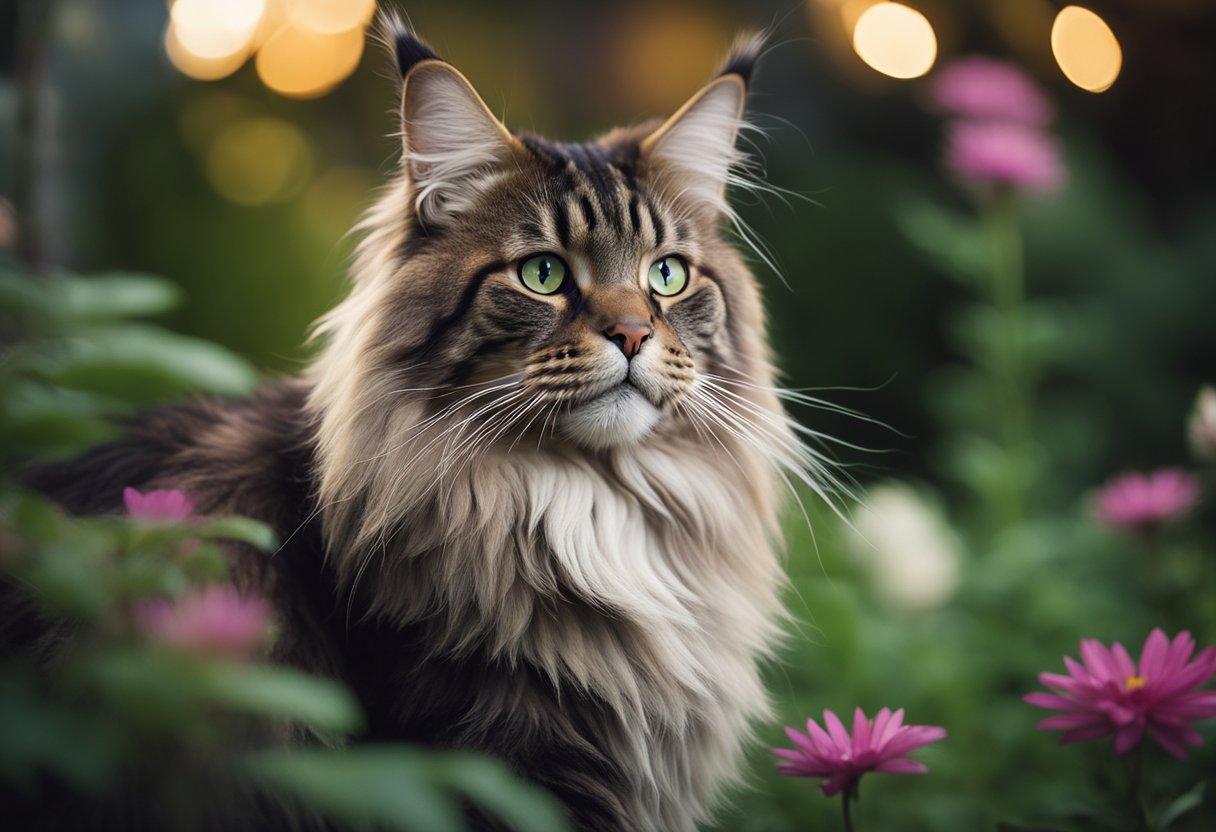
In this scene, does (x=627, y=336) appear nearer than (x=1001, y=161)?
Yes

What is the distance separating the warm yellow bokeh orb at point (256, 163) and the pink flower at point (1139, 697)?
12.7 ft

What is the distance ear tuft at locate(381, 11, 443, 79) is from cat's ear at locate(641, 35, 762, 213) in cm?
48

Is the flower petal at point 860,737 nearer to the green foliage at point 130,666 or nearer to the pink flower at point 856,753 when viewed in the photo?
the pink flower at point 856,753

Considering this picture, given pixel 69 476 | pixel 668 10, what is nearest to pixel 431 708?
pixel 69 476

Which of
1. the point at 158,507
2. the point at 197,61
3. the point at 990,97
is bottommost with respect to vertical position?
the point at 158,507

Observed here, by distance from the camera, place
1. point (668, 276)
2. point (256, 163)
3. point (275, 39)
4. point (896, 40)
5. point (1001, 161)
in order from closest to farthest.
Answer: point (668, 276) → point (1001, 161) → point (896, 40) → point (256, 163) → point (275, 39)

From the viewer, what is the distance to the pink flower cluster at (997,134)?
2945mm

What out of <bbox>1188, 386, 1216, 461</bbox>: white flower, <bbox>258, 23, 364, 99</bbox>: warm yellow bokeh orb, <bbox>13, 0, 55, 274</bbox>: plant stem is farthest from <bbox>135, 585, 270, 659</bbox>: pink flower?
<bbox>258, 23, 364, 99</bbox>: warm yellow bokeh orb

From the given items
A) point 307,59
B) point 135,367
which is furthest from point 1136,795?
point 307,59

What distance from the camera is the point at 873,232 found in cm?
455

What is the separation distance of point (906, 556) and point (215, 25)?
149 inches

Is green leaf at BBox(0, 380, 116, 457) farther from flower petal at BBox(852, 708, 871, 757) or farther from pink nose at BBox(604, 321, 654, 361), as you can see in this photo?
flower petal at BBox(852, 708, 871, 757)

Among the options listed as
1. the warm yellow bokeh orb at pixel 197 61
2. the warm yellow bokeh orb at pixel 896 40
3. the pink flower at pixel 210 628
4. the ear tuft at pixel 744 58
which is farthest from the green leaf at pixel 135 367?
the warm yellow bokeh orb at pixel 197 61

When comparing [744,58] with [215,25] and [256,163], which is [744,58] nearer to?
[256,163]
